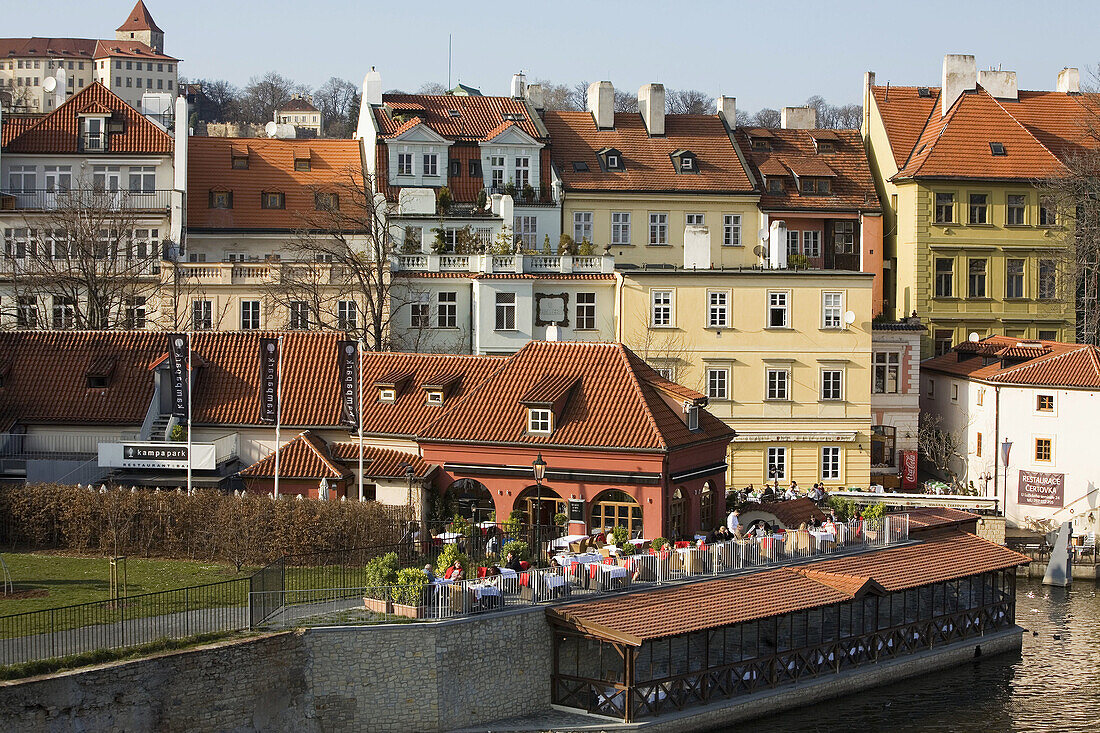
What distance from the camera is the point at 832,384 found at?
62250mm

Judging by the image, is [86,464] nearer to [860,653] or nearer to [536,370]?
[536,370]

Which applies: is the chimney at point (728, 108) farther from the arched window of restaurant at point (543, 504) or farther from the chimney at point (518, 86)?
the arched window of restaurant at point (543, 504)

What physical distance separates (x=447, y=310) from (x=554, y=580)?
966 inches

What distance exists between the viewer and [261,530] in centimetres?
4291

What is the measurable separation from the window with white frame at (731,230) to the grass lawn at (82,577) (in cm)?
3369

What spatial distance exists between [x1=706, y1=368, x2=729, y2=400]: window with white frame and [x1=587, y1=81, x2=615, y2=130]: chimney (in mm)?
15938

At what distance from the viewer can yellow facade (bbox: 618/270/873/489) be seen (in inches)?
2420

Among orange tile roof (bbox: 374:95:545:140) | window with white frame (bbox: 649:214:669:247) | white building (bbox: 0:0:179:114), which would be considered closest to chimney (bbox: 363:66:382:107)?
orange tile roof (bbox: 374:95:545:140)

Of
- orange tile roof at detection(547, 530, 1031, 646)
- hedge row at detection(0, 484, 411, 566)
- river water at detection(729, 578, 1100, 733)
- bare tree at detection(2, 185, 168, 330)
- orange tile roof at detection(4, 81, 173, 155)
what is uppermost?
orange tile roof at detection(4, 81, 173, 155)

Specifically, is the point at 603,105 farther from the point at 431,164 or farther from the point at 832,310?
the point at 832,310

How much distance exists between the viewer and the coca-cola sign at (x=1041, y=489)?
60031mm

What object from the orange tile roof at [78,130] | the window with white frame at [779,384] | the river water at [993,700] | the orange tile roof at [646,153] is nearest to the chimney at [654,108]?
the orange tile roof at [646,153]

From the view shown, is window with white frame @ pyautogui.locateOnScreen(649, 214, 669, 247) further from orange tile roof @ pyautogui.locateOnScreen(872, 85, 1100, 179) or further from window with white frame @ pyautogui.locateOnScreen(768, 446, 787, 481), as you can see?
window with white frame @ pyautogui.locateOnScreen(768, 446, 787, 481)

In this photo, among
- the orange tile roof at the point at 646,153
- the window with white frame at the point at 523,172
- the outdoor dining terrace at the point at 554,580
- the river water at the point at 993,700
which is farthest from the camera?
the orange tile roof at the point at 646,153
